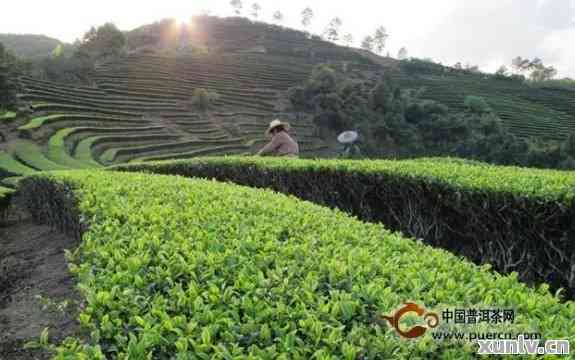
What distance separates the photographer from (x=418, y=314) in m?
1.97

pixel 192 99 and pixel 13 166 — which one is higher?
pixel 192 99

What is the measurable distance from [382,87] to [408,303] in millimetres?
54202

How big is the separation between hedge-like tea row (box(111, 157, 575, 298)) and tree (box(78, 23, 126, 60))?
59998mm

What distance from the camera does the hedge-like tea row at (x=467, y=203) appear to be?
15.4ft

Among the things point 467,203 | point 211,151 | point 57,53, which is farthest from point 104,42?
point 467,203

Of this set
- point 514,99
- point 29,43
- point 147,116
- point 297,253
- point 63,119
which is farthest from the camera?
point 29,43

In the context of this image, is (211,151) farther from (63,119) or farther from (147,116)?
(63,119)

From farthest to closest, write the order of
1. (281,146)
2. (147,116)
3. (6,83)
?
(147,116) < (6,83) < (281,146)

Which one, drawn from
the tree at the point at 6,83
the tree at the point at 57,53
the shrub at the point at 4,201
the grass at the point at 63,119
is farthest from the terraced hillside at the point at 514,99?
the shrub at the point at 4,201

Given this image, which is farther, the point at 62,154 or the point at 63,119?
the point at 63,119

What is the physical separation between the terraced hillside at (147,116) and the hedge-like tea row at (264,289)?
18758 mm

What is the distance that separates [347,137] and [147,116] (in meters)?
19.7

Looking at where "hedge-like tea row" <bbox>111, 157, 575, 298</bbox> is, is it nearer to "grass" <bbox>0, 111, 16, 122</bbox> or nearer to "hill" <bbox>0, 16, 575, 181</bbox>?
"hill" <bbox>0, 16, 575, 181</bbox>

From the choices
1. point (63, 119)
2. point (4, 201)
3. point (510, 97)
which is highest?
point (510, 97)
